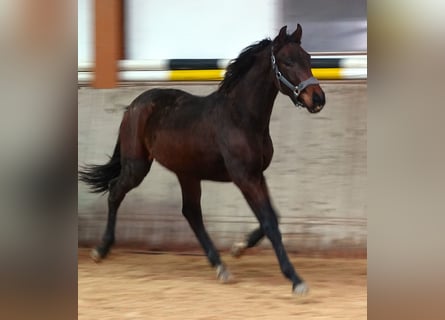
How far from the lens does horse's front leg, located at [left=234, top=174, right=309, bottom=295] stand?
8.30 feet

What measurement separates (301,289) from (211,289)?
0.35m

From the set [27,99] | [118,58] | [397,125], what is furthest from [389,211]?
[118,58]

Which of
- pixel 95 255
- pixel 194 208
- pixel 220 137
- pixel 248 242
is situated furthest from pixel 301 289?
pixel 95 255

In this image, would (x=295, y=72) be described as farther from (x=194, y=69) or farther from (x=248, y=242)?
(x=248, y=242)

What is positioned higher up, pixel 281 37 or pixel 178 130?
pixel 281 37

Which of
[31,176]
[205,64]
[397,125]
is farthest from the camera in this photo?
A: [205,64]

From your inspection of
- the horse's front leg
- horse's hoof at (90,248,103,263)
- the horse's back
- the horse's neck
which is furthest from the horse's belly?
horse's hoof at (90,248,103,263)

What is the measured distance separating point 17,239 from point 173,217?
2.52 ft

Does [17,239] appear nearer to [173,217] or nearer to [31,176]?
[31,176]

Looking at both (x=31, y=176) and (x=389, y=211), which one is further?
(x=31, y=176)

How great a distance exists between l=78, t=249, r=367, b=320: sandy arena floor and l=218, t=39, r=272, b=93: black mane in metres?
0.68

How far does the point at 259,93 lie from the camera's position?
265 centimetres

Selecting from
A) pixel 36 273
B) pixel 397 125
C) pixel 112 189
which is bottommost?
pixel 36 273

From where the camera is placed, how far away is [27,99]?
7.25 feet
